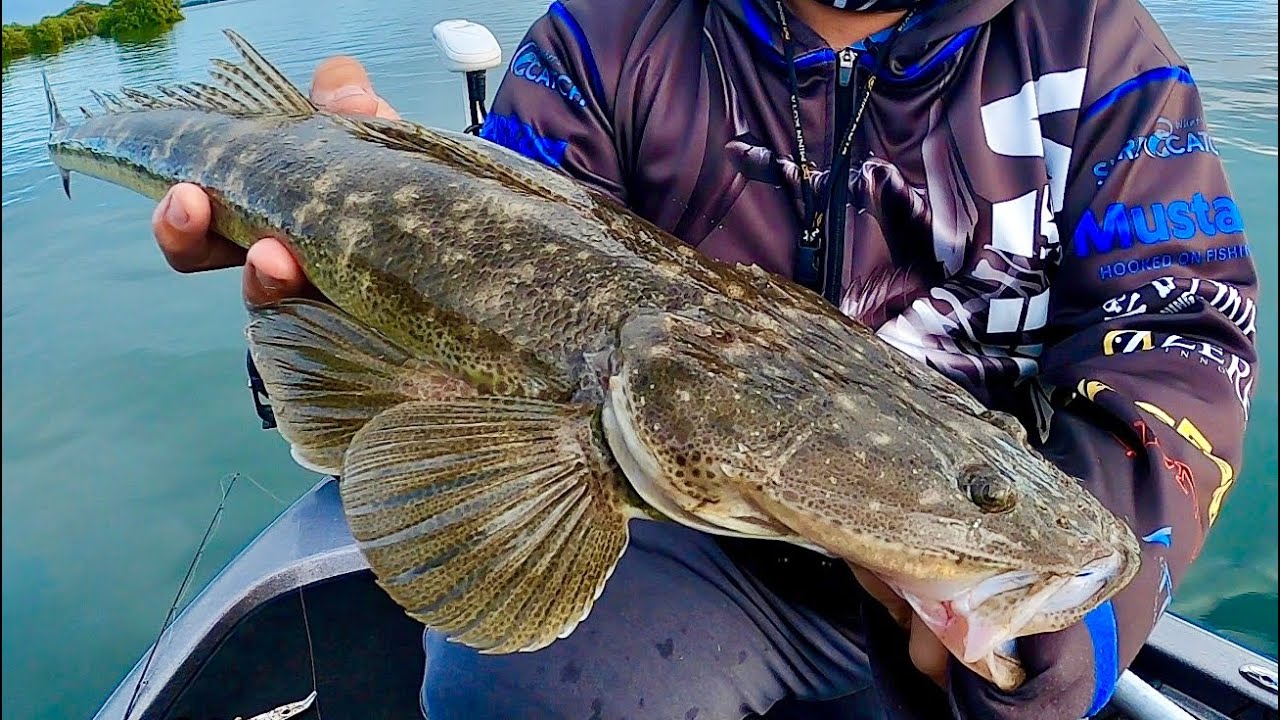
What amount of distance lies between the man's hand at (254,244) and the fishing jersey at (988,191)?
21.9 inches

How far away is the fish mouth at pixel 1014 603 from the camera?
4.09 feet

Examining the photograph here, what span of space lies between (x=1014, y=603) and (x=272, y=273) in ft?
4.99

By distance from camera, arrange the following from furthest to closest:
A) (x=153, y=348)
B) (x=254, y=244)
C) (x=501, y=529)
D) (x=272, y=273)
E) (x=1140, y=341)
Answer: (x=153, y=348) → (x=254, y=244) → (x=272, y=273) → (x=1140, y=341) → (x=501, y=529)

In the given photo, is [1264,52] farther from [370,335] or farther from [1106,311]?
[370,335]

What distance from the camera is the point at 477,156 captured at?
1.94m

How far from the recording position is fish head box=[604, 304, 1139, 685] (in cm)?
126

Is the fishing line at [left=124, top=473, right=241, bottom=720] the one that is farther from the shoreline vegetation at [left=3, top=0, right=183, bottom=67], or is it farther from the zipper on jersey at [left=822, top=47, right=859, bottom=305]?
the shoreline vegetation at [left=3, top=0, right=183, bottom=67]

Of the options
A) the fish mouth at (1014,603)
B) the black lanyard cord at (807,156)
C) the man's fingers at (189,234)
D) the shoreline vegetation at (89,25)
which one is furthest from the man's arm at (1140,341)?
the shoreline vegetation at (89,25)

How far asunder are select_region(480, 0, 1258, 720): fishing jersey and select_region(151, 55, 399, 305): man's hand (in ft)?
1.83

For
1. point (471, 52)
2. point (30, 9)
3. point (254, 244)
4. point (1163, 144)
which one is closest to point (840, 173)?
point (1163, 144)

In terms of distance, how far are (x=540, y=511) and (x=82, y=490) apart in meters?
3.38

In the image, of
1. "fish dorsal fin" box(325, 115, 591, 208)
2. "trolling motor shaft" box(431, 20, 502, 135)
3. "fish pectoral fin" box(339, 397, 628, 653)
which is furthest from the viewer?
"trolling motor shaft" box(431, 20, 502, 135)

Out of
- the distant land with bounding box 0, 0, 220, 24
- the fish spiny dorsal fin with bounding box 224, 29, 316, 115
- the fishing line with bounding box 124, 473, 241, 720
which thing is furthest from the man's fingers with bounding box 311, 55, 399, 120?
the distant land with bounding box 0, 0, 220, 24

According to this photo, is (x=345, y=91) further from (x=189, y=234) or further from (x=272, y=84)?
(x=189, y=234)
